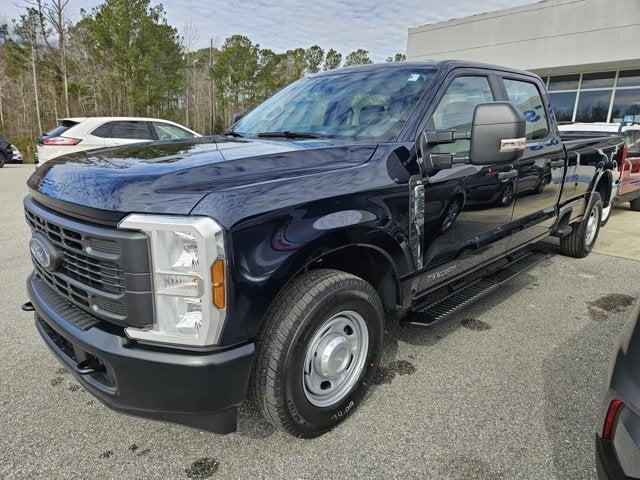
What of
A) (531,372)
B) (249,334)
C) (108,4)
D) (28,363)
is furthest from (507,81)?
(108,4)

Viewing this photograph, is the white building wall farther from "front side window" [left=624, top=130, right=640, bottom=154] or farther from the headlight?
the headlight

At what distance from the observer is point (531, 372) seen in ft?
9.35

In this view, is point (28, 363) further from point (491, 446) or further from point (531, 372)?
point (531, 372)

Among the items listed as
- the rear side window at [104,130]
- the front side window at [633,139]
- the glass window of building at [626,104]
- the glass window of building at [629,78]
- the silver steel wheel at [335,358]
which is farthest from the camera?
the glass window of building at [629,78]

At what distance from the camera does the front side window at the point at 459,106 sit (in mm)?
2705

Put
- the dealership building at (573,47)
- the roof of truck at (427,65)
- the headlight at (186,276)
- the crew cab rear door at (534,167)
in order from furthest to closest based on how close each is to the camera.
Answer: the dealership building at (573,47) < the crew cab rear door at (534,167) < the roof of truck at (427,65) < the headlight at (186,276)

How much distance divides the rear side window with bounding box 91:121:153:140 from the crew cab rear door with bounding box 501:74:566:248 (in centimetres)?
853

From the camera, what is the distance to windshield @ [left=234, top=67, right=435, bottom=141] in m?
2.66

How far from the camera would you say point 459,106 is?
9.49ft

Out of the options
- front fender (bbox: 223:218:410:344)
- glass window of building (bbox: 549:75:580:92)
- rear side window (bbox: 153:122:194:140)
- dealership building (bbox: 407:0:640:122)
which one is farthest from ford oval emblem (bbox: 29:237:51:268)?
glass window of building (bbox: 549:75:580:92)

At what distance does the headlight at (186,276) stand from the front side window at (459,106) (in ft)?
5.08

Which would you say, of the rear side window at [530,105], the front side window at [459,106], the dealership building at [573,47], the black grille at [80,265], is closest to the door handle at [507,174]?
the front side window at [459,106]

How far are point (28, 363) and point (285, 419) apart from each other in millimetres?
1935

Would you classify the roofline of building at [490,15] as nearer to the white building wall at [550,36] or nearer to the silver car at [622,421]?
the white building wall at [550,36]
